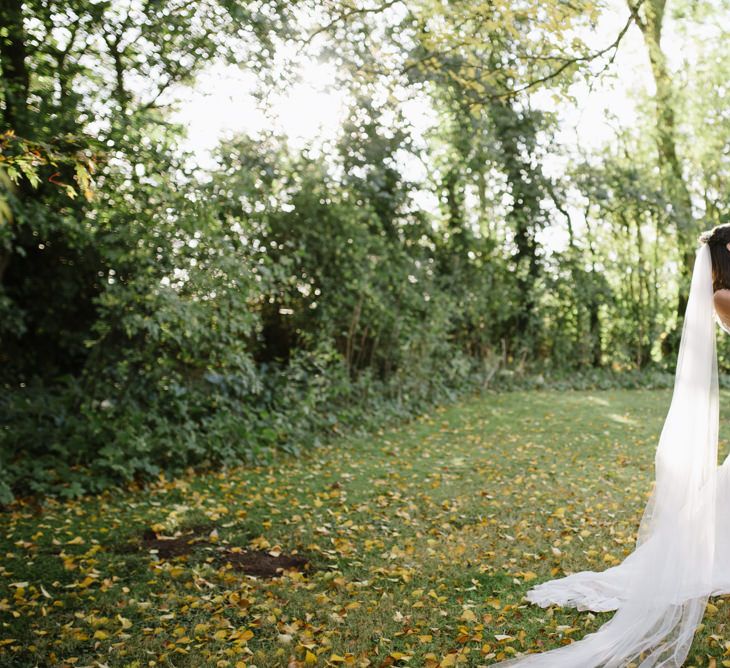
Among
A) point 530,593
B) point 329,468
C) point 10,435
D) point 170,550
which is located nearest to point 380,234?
point 329,468

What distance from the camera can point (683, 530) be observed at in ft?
13.4

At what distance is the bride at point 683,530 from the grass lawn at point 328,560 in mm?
191

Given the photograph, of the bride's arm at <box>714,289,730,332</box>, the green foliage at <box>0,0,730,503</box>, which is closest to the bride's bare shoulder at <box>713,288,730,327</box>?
the bride's arm at <box>714,289,730,332</box>

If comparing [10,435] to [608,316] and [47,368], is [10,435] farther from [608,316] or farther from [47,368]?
[608,316]

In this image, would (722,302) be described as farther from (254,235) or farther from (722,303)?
(254,235)

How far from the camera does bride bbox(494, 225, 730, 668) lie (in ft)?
12.4

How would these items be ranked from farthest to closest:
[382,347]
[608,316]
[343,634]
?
[608,316] → [382,347] → [343,634]

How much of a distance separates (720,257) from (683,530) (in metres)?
1.59

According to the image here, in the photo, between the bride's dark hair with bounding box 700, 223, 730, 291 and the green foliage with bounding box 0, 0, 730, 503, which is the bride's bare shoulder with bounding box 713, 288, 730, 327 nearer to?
the bride's dark hair with bounding box 700, 223, 730, 291

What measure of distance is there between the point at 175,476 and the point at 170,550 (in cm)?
236

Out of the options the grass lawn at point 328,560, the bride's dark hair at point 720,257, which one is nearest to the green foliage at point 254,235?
→ the grass lawn at point 328,560

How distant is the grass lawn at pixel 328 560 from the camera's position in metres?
4.12

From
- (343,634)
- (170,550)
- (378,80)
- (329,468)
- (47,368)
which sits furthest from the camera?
(47,368)

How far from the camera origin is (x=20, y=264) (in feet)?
32.6
